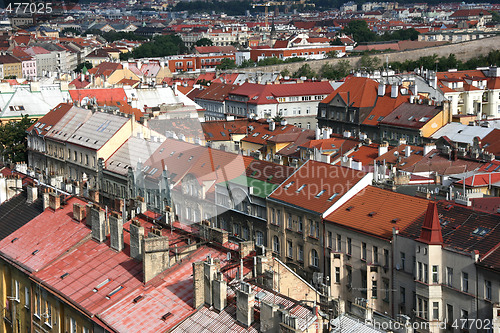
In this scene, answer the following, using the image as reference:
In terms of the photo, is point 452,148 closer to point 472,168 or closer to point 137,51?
point 472,168

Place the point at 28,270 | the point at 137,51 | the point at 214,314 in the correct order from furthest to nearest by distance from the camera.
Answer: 1. the point at 137,51
2. the point at 28,270
3. the point at 214,314

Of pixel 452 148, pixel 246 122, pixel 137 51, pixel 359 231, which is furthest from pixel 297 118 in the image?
pixel 137 51

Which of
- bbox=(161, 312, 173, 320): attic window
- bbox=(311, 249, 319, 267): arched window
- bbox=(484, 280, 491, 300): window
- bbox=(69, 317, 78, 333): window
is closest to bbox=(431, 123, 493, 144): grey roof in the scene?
bbox=(311, 249, 319, 267): arched window

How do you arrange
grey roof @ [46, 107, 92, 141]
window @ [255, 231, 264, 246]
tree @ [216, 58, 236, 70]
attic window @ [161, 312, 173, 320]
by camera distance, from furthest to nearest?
tree @ [216, 58, 236, 70] → grey roof @ [46, 107, 92, 141] → window @ [255, 231, 264, 246] → attic window @ [161, 312, 173, 320]

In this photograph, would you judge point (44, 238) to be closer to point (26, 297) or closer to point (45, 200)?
point (26, 297)

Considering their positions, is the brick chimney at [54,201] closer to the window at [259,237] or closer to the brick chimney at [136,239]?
the brick chimney at [136,239]

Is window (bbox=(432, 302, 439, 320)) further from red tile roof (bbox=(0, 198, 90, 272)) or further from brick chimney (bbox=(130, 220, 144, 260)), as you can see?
red tile roof (bbox=(0, 198, 90, 272))

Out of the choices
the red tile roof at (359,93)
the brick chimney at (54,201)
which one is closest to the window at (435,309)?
the brick chimney at (54,201)
